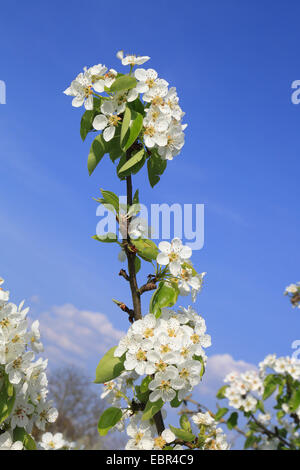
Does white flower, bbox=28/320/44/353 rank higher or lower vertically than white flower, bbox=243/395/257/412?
lower

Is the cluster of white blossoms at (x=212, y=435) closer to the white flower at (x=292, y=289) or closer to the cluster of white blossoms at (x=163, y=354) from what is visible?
the cluster of white blossoms at (x=163, y=354)

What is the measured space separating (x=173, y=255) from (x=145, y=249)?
139 mm

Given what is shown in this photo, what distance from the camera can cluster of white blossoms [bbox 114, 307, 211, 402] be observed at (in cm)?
189

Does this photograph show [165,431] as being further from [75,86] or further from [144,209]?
[75,86]

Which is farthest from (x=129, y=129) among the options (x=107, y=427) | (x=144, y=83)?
(x=107, y=427)

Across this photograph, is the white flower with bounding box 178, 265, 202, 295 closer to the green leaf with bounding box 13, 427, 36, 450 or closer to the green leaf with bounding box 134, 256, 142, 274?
the green leaf with bounding box 134, 256, 142, 274

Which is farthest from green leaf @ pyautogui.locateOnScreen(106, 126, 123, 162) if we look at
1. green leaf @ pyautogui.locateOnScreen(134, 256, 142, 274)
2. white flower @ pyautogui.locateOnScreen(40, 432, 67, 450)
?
white flower @ pyautogui.locateOnScreen(40, 432, 67, 450)

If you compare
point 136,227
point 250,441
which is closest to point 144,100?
point 136,227

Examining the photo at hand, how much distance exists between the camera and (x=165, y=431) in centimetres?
198

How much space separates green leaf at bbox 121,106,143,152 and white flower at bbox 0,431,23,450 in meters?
1.45

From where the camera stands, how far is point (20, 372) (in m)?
2.05

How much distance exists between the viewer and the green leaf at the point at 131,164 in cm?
217

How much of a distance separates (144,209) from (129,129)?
0.41 meters

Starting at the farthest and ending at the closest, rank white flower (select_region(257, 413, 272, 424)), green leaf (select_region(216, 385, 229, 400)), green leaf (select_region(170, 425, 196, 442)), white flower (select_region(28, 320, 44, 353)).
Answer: white flower (select_region(257, 413, 272, 424))
green leaf (select_region(216, 385, 229, 400))
white flower (select_region(28, 320, 44, 353))
green leaf (select_region(170, 425, 196, 442))
